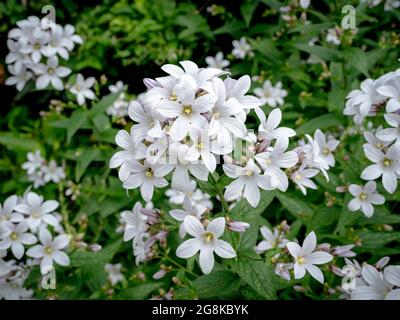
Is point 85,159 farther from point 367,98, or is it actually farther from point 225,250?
point 367,98

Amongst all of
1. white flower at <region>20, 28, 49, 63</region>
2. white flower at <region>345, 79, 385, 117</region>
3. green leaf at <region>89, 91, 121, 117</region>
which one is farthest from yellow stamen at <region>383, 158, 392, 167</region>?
white flower at <region>20, 28, 49, 63</region>

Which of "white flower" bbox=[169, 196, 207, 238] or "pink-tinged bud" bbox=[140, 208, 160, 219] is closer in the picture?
"white flower" bbox=[169, 196, 207, 238]

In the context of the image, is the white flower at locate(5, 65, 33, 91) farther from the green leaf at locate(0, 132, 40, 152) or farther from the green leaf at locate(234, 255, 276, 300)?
the green leaf at locate(234, 255, 276, 300)

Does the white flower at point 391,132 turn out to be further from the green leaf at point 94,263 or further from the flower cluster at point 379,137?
the green leaf at point 94,263
